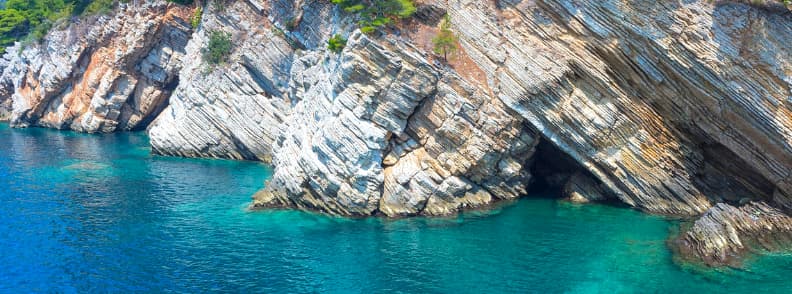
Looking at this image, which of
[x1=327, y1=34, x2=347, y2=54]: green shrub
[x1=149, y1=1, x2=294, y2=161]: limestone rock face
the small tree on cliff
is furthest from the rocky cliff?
[x1=149, y1=1, x2=294, y2=161]: limestone rock face

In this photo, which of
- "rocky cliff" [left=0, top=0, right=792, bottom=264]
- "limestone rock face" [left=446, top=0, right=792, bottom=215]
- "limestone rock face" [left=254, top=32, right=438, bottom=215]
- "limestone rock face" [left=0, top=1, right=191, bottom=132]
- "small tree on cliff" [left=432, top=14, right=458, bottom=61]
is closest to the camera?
"limestone rock face" [left=446, top=0, right=792, bottom=215]

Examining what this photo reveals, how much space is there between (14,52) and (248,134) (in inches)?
2186

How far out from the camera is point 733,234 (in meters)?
33.8

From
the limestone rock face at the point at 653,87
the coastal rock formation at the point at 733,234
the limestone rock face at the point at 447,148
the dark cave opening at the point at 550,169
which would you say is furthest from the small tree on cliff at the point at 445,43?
the coastal rock formation at the point at 733,234

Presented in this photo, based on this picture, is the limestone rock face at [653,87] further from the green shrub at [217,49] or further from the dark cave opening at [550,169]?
the green shrub at [217,49]

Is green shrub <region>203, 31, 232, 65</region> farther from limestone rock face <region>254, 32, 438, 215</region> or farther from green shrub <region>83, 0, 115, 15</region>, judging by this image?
limestone rock face <region>254, 32, 438, 215</region>

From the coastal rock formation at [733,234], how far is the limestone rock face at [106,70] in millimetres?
60871

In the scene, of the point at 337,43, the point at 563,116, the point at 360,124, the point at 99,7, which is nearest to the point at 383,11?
the point at 337,43

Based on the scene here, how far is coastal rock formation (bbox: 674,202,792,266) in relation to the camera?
32688 mm

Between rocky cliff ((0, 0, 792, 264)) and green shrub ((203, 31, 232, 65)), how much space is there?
54.9 ft

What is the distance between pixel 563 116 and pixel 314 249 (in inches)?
710

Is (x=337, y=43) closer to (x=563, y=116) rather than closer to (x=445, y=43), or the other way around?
(x=445, y=43)

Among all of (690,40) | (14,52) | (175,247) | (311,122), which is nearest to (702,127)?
(690,40)

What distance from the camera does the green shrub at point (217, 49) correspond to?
63781 millimetres
